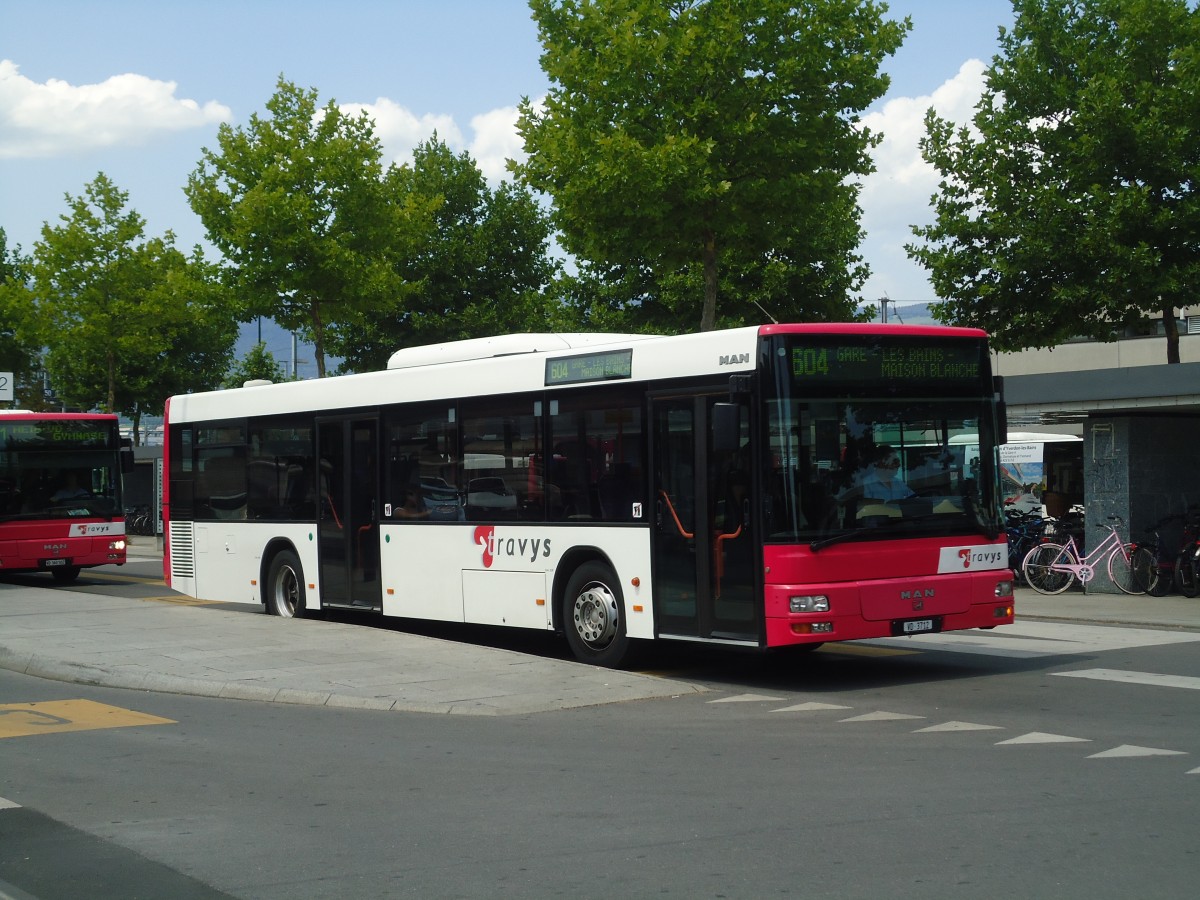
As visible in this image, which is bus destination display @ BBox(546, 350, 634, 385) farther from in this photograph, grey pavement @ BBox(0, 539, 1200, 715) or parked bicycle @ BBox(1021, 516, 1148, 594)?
parked bicycle @ BBox(1021, 516, 1148, 594)

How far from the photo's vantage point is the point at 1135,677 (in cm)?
1202

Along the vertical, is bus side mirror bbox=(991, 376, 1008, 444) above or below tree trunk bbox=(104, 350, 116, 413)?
below

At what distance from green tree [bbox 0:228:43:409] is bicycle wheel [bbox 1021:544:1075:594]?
3294 cm

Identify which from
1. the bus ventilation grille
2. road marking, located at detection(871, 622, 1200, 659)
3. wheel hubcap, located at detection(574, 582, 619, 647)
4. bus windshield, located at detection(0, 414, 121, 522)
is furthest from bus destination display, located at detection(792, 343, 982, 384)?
bus windshield, located at detection(0, 414, 121, 522)

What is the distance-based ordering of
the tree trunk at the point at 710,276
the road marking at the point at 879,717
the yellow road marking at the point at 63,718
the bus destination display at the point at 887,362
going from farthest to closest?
1. the tree trunk at the point at 710,276
2. the bus destination display at the point at 887,362
3. the yellow road marking at the point at 63,718
4. the road marking at the point at 879,717

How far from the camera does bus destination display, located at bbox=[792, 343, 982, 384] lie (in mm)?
11492

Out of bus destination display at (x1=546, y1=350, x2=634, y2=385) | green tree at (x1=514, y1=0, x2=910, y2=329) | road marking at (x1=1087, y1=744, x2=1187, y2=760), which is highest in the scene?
green tree at (x1=514, y1=0, x2=910, y2=329)

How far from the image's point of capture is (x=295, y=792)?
7.95m

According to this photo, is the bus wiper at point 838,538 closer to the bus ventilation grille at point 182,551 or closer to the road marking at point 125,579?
the bus ventilation grille at point 182,551

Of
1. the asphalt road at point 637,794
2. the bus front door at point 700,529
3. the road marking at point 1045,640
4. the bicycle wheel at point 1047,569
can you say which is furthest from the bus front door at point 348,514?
the bicycle wheel at point 1047,569

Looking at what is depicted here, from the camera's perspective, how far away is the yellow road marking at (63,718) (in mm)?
10289

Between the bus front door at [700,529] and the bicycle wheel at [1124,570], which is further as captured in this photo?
the bicycle wheel at [1124,570]

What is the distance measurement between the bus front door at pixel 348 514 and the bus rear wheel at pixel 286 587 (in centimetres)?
57

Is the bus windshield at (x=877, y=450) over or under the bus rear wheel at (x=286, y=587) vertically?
over
